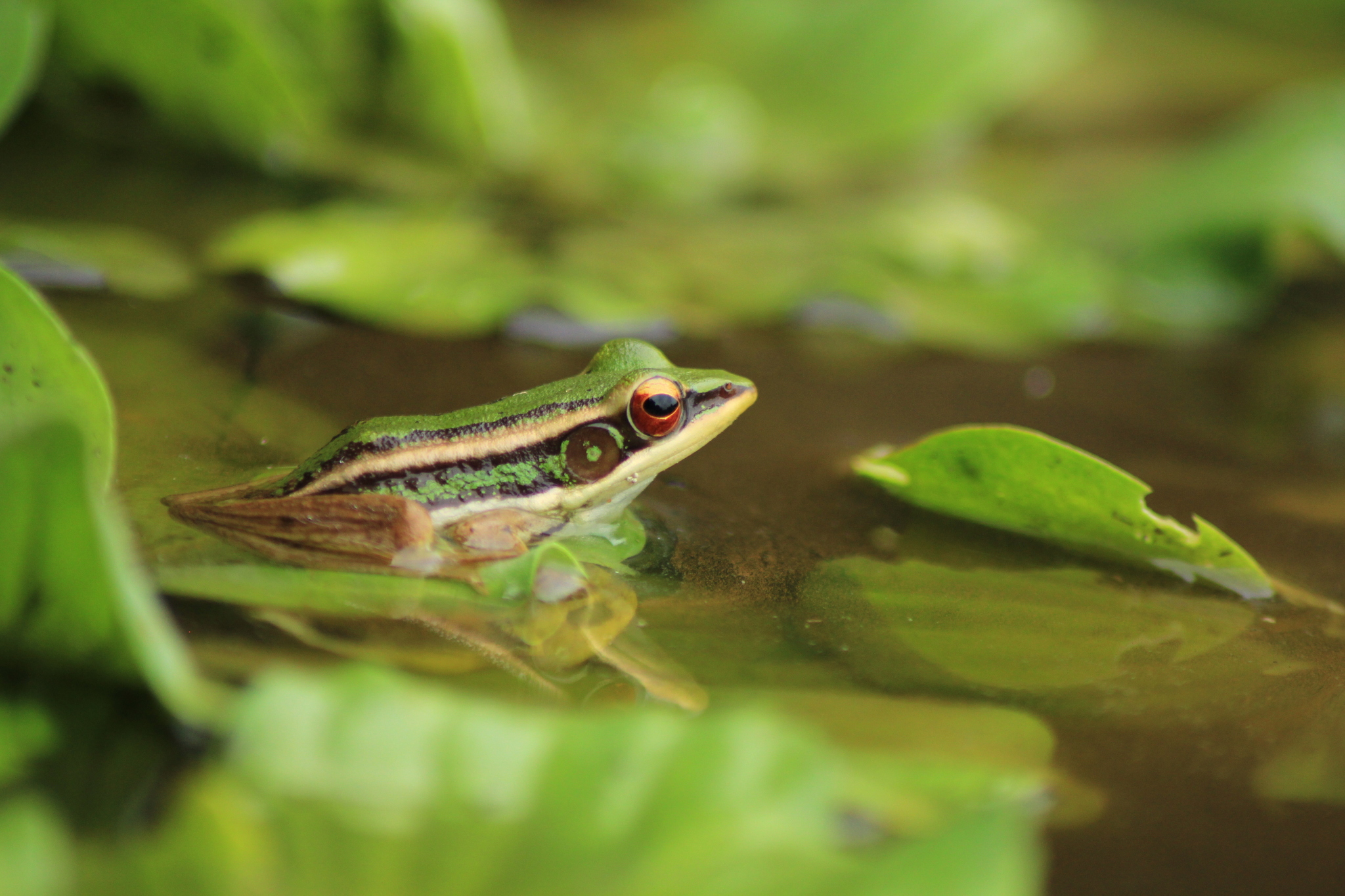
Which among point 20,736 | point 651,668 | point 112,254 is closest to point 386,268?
point 112,254

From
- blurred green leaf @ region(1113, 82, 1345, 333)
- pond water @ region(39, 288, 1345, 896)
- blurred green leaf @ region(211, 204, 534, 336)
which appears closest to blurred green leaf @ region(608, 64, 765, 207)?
blurred green leaf @ region(211, 204, 534, 336)

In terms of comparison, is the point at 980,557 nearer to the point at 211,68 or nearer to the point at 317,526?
the point at 317,526

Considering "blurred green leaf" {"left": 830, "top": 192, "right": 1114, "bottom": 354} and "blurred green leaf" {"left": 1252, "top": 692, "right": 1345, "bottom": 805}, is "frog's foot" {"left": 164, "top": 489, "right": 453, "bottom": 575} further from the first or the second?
"blurred green leaf" {"left": 830, "top": 192, "right": 1114, "bottom": 354}

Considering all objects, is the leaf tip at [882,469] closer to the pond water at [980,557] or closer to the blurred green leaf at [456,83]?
the pond water at [980,557]

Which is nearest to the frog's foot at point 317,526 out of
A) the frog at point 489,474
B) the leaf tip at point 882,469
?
the frog at point 489,474

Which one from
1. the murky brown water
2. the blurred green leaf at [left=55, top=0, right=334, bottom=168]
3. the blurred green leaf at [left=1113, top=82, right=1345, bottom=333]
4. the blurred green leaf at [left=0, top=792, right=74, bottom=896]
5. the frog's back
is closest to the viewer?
the blurred green leaf at [left=0, top=792, right=74, bottom=896]
